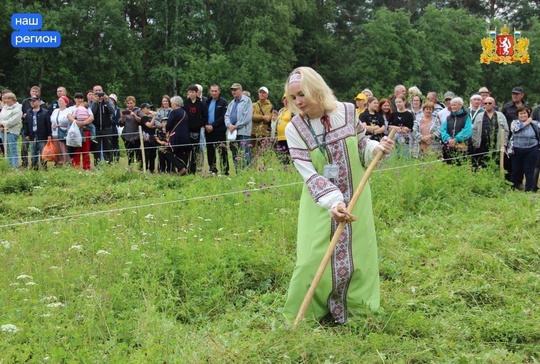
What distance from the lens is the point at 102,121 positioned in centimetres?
1416

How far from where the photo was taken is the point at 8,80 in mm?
29297

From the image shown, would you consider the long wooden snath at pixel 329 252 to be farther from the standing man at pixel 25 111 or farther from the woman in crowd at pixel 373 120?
the standing man at pixel 25 111

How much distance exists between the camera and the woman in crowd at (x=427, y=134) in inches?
464

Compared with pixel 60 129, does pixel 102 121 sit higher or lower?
higher

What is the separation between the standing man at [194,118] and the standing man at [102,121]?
197 centimetres

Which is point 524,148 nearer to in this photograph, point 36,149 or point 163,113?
point 163,113

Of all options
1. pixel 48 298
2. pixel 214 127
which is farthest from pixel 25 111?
pixel 48 298

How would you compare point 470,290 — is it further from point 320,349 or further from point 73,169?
Result: point 73,169

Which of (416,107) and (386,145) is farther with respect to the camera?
(416,107)

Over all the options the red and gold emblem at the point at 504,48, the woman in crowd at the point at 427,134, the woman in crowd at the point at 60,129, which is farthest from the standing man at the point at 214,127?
the red and gold emblem at the point at 504,48

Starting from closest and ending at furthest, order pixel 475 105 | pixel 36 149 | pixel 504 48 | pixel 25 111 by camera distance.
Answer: pixel 475 105, pixel 36 149, pixel 25 111, pixel 504 48

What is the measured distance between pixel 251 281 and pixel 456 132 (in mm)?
6233

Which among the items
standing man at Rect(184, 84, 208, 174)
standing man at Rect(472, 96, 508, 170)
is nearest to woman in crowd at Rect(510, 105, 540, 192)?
standing man at Rect(472, 96, 508, 170)

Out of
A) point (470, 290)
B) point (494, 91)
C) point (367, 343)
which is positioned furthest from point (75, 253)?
point (494, 91)
